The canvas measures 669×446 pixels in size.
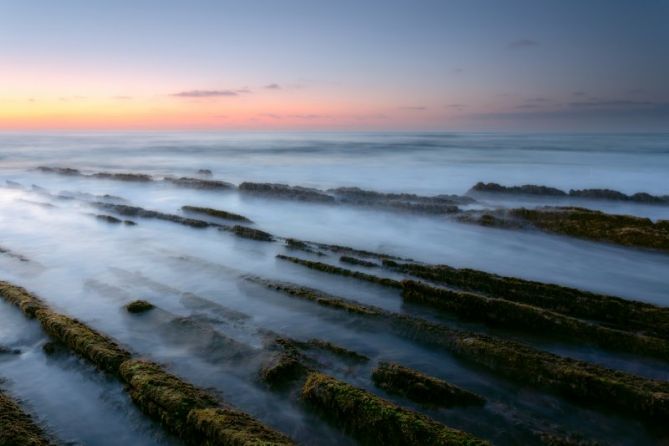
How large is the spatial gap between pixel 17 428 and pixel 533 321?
7.76 metres

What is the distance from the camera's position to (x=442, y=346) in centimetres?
729

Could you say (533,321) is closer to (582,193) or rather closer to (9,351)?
(9,351)

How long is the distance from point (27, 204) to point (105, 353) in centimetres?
1929

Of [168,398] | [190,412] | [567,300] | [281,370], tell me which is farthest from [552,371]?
[168,398]

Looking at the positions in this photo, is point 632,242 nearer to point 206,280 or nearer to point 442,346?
point 442,346

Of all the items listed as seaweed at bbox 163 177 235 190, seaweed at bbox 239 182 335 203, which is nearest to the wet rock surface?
seaweed at bbox 239 182 335 203

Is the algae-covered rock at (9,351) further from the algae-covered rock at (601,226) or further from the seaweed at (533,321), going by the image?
the algae-covered rock at (601,226)

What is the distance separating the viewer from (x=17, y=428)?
5160 mm

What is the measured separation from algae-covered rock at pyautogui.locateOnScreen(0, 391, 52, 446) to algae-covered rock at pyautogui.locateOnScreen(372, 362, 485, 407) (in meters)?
4.23

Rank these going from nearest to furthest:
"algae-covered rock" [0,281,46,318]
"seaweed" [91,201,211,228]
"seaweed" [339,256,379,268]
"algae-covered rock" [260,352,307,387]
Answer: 1. "algae-covered rock" [260,352,307,387]
2. "algae-covered rock" [0,281,46,318]
3. "seaweed" [339,256,379,268]
4. "seaweed" [91,201,211,228]

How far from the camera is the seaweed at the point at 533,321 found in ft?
23.5

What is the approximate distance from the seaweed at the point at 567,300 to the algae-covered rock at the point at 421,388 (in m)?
3.77

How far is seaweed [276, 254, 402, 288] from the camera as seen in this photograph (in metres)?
10.0

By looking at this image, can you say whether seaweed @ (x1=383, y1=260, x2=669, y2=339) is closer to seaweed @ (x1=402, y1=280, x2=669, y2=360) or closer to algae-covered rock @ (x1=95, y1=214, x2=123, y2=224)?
seaweed @ (x1=402, y1=280, x2=669, y2=360)
